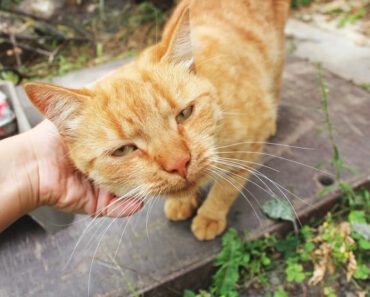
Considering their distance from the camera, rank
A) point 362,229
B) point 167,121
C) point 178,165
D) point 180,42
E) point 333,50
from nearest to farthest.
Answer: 1. point 178,165
2. point 167,121
3. point 180,42
4. point 362,229
5. point 333,50

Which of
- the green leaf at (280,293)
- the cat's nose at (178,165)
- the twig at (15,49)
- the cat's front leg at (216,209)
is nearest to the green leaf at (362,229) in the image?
the green leaf at (280,293)

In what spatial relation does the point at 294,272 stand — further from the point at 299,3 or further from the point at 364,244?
the point at 299,3

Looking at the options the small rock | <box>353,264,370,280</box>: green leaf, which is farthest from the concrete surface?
the small rock

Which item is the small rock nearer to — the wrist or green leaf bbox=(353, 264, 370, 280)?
the wrist

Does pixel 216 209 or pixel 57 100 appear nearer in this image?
pixel 57 100

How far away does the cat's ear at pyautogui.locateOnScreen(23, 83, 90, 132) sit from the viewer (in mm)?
1335

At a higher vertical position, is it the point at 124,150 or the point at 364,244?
the point at 124,150

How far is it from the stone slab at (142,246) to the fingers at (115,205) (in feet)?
0.28

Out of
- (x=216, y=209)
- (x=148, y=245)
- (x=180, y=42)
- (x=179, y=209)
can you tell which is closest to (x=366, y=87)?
(x=216, y=209)

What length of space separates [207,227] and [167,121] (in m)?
0.82

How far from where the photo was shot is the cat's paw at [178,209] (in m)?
2.12

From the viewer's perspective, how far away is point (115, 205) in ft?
5.35

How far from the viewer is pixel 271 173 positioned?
7.68 ft

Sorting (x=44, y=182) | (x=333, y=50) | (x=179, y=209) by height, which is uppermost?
(x=44, y=182)
